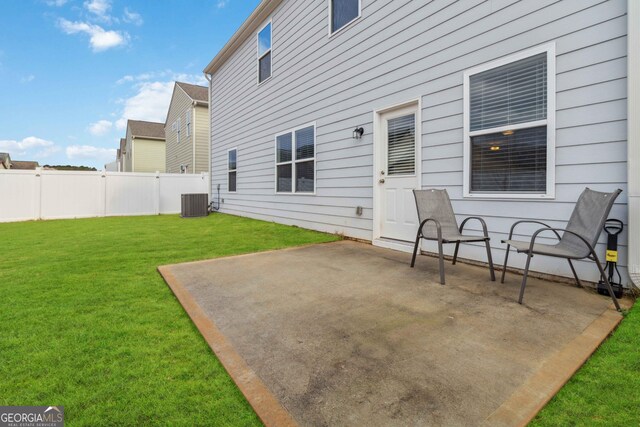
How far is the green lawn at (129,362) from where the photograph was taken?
131 centimetres

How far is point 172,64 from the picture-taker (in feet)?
58.0

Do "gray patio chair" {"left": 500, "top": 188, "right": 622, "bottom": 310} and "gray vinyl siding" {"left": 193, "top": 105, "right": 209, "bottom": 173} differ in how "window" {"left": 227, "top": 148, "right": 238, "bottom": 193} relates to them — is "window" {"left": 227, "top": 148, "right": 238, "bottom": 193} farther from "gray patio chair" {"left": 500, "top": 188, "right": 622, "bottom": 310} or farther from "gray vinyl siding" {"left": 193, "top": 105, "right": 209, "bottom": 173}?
"gray patio chair" {"left": 500, "top": 188, "right": 622, "bottom": 310}

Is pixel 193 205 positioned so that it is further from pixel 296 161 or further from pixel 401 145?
pixel 401 145

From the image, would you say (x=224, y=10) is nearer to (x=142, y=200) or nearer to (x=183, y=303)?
(x=142, y=200)

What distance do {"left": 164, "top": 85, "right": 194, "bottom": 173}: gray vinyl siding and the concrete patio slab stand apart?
14374 millimetres

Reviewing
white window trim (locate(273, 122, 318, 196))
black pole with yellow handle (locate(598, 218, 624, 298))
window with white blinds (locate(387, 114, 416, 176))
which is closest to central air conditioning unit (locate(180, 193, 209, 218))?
white window trim (locate(273, 122, 318, 196))

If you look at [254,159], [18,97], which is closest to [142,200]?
[254,159]

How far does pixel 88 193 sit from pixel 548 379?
1342cm

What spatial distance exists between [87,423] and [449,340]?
1878 mm

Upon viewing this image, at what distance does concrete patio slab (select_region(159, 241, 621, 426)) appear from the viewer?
4.36 feet

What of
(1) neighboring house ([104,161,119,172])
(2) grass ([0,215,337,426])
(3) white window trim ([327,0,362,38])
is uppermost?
(1) neighboring house ([104,161,119,172])

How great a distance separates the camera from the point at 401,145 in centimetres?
473

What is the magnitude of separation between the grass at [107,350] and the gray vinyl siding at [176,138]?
514 inches

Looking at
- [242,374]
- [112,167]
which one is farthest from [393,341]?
[112,167]
